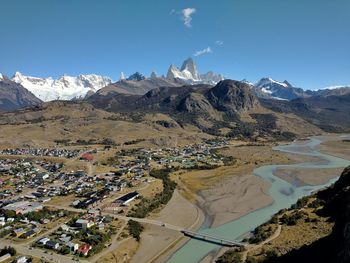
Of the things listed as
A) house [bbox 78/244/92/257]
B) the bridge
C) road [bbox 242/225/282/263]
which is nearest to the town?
house [bbox 78/244/92/257]

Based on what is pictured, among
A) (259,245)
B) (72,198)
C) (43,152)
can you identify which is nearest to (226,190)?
(72,198)

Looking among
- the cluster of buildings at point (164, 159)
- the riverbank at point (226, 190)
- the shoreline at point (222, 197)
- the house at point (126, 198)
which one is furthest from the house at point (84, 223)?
the cluster of buildings at point (164, 159)

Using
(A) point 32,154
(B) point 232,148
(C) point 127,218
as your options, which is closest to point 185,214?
(C) point 127,218

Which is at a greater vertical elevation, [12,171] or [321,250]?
[12,171]

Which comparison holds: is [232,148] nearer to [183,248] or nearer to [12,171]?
[12,171]

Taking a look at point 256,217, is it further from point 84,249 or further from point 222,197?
point 84,249

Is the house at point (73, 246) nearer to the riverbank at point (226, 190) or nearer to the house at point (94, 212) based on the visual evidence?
the house at point (94, 212)
